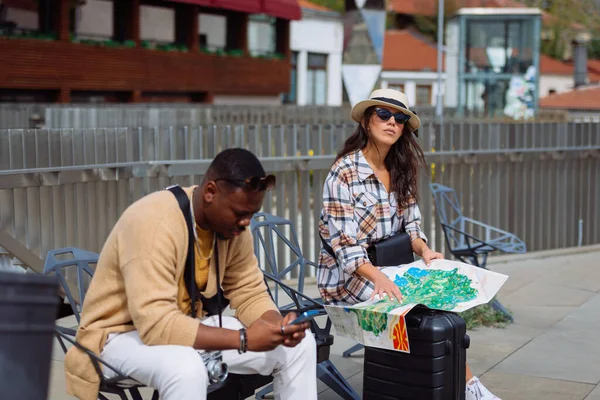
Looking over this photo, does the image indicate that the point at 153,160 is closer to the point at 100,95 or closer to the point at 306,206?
the point at 306,206

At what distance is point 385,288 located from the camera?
4.58 metres

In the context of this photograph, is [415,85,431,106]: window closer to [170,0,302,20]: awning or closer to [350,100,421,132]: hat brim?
[170,0,302,20]: awning

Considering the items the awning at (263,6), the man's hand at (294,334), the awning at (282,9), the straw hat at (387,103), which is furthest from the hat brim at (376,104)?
the awning at (282,9)

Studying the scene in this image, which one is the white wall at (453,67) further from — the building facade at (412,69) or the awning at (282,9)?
the building facade at (412,69)

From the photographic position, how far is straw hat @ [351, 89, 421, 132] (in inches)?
197

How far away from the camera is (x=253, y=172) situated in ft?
11.7

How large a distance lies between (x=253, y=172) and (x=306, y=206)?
5357 mm

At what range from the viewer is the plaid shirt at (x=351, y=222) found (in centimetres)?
482

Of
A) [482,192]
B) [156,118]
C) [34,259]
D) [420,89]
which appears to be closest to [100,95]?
[156,118]

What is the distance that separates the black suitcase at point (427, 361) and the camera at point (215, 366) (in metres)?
1.05

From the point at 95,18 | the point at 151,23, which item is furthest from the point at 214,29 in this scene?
the point at 95,18

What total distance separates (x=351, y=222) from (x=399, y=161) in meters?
0.48

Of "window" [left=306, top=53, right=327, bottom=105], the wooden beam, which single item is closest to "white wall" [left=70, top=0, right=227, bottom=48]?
the wooden beam

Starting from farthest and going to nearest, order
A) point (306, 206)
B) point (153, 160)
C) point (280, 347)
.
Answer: point (306, 206)
point (153, 160)
point (280, 347)
